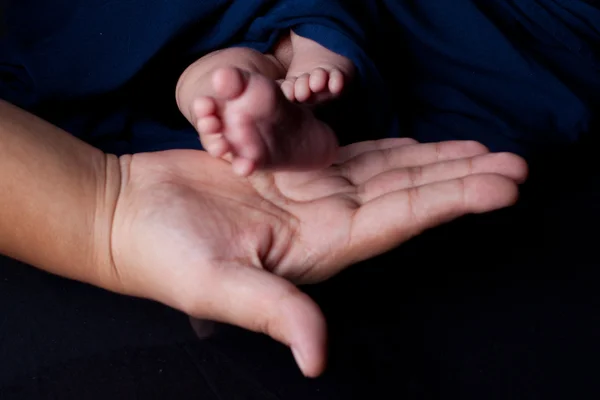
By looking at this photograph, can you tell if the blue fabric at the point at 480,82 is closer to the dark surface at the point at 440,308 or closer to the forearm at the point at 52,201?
the dark surface at the point at 440,308

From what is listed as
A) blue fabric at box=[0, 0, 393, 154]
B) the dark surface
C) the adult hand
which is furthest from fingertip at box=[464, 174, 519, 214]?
blue fabric at box=[0, 0, 393, 154]

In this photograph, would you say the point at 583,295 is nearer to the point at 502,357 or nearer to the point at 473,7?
the point at 502,357

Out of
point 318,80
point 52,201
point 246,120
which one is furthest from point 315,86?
point 52,201

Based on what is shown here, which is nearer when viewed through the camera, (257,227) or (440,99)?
(257,227)

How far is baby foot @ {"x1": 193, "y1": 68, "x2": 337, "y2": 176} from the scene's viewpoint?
0.49 metres

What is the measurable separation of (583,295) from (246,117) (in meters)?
0.35

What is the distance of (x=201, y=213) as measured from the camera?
1.76ft

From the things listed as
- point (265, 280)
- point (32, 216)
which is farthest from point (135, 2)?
point (265, 280)

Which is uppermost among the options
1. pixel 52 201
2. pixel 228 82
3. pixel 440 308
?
pixel 228 82

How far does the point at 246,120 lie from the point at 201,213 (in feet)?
0.28

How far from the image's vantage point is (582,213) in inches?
28.5

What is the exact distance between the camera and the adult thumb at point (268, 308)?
44 cm

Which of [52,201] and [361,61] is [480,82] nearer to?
[361,61]

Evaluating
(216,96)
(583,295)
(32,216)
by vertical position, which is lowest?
(583,295)
